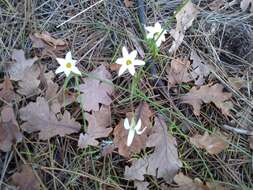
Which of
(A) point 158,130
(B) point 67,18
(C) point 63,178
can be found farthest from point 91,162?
(B) point 67,18

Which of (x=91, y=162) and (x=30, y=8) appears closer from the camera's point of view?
(x=91, y=162)

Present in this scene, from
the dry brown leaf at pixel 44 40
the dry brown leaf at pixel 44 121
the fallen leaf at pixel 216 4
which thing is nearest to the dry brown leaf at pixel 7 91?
the dry brown leaf at pixel 44 121

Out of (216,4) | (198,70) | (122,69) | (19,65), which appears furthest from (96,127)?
(216,4)

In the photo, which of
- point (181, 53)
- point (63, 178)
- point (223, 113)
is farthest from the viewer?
point (181, 53)

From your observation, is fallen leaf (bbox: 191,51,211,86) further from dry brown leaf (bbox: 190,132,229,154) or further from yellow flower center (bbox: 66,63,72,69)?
yellow flower center (bbox: 66,63,72,69)

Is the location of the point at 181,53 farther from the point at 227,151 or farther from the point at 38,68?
the point at 38,68

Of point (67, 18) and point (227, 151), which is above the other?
point (67, 18)
